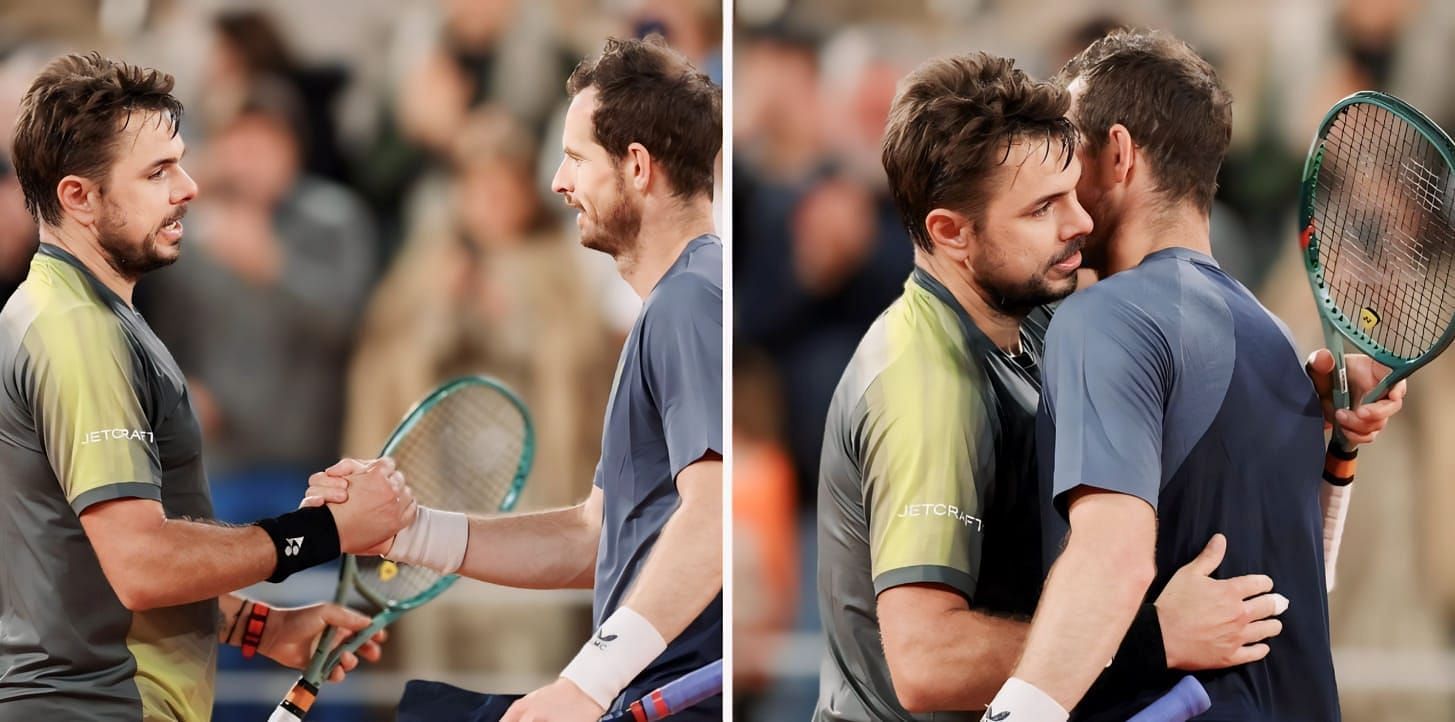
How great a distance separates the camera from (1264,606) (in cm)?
246

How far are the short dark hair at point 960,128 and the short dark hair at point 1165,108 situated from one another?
0.19 feet

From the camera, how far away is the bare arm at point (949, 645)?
99.1 inches

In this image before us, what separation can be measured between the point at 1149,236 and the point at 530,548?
1.24m

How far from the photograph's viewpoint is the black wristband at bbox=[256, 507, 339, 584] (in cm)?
272

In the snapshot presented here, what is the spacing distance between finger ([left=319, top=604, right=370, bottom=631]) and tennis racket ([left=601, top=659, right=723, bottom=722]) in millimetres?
493

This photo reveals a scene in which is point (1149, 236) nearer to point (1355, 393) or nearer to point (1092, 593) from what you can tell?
point (1355, 393)

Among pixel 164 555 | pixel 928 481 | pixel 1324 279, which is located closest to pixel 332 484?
pixel 164 555

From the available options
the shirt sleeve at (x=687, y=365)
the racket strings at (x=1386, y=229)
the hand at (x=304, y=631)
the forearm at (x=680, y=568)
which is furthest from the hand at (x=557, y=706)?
the racket strings at (x=1386, y=229)

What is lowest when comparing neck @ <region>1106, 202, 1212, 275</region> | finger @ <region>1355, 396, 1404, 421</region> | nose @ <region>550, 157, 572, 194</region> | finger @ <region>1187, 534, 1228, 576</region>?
finger @ <region>1187, 534, 1228, 576</region>

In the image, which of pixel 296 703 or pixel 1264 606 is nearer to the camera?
pixel 1264 606

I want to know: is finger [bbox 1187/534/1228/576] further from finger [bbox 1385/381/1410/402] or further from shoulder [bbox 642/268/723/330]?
shoulder [bbox 642/268/723/330]

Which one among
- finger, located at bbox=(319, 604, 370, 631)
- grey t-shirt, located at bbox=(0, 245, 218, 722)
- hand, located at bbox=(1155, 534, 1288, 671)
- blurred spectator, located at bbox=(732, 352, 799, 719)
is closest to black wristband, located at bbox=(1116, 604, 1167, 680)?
hand, located at bbox=(1155, 534, 1288, 671)

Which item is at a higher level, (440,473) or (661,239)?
(661,239)

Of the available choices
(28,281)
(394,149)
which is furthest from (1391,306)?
(28,281)
